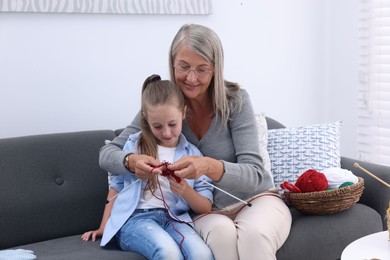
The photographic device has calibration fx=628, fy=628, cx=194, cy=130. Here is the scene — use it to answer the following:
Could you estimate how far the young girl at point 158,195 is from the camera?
A: 6.70 feet

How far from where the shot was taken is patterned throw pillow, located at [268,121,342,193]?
8.51ft

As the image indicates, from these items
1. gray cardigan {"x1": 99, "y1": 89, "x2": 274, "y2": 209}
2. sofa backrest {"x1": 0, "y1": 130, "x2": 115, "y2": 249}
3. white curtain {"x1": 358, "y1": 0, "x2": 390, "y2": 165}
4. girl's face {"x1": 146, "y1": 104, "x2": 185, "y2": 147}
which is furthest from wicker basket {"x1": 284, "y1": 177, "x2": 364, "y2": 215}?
white curtain {"x1": 358, "y1": 0, "x2": 390, "y2": 165}

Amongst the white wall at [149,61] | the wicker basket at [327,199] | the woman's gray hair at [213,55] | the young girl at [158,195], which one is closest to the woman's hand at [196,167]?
the young girl at [158,195]

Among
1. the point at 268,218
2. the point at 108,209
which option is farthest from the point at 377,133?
the point at 108,209

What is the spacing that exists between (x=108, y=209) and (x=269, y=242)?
24.4 inches

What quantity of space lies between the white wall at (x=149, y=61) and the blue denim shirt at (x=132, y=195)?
57 centimetres

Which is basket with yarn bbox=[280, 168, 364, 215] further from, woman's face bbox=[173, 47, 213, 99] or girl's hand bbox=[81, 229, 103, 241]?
girl's hand bbox=[81, 229, 103, 241]

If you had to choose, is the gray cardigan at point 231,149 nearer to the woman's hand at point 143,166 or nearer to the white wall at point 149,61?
the woman's hand at point 143,166

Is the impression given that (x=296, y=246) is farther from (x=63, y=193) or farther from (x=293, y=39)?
(x=293, y=39)

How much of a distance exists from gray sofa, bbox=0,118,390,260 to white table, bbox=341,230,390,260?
0.29 m

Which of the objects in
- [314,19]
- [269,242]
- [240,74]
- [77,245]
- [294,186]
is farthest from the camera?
[314,19]

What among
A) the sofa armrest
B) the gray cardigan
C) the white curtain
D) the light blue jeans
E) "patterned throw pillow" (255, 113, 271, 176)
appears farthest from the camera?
the white curtain

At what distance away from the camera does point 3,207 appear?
2.27 metres

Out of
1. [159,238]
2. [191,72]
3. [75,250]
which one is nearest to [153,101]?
[191,72]
